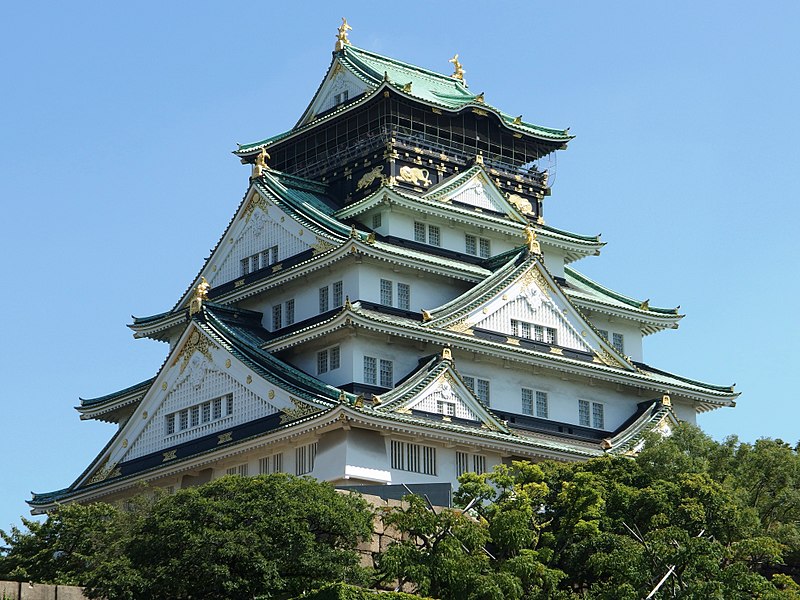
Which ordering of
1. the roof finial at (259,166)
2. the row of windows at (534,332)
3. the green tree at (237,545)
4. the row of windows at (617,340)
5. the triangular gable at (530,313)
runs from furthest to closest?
the row of windows at (617,340)
the roof finial at (259,166)
the row of windows at (534,332)
the triangular gable at (530,313)
the green tree at (237,545)

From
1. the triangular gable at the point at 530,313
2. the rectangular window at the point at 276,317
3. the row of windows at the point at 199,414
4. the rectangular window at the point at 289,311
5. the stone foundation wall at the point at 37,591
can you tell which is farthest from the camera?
the rectangular window at the point at 276,317

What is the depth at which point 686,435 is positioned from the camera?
56.4 meters

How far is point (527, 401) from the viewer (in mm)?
64375

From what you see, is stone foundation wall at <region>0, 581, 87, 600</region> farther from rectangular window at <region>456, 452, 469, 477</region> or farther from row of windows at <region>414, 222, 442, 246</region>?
row of windows at <region>414, 222, 442, 246</region>

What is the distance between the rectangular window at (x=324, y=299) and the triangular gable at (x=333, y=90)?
40.8 feet

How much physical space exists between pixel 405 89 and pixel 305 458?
19197 millimetres

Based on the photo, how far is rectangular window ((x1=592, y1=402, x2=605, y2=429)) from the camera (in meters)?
66.3

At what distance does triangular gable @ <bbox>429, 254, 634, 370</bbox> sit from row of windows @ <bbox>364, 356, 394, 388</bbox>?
2831mm

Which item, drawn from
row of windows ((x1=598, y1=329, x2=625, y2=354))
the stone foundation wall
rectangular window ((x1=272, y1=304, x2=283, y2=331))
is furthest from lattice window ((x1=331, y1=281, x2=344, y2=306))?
the stone foundation wall

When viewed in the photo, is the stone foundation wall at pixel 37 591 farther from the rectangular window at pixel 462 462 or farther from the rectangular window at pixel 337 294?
the rectangular window at pixel 337 294

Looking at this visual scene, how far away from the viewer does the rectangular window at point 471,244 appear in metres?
68.4

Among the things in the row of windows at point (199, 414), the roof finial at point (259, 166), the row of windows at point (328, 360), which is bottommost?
the row of windows at point (199, 414)

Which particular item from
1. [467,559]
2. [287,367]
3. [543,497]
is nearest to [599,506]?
[543,497]

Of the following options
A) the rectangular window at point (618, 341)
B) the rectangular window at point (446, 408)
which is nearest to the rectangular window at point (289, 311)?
the rectangular window at point (446, 408)
